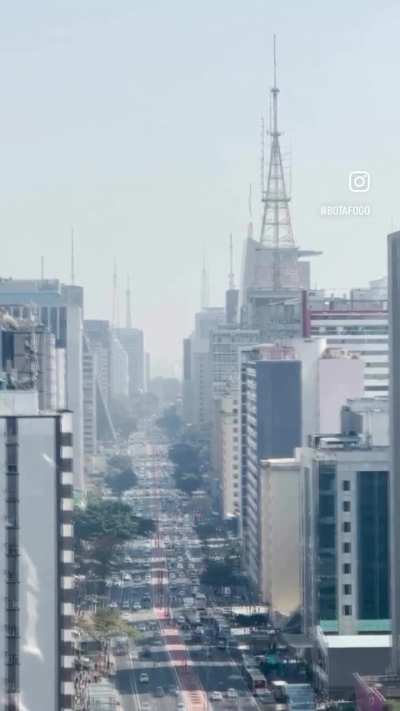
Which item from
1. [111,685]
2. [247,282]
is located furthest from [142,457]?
[111,685]

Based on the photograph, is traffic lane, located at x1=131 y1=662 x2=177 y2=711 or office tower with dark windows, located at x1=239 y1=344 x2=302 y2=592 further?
office tower with dark windows, located at x1=239 y1=344 x2=302 y2=592

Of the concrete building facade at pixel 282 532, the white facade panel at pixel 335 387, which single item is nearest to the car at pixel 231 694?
the concrete building facade at pixel 282 532

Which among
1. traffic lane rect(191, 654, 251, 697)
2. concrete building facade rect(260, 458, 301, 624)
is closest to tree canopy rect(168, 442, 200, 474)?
concrete building facade rect(260, 458, 301, 624)

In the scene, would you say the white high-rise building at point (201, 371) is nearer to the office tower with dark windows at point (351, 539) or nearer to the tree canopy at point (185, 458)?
the tree canopy at point (185, 458)

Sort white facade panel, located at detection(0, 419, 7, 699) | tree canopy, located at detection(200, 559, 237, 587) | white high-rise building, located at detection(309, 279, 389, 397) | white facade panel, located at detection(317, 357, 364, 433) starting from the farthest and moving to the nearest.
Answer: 1. white high-rise building, located at detection(309, 279, 389, 397)
2. white facade panel, located at detection(317, 357, 364, 433)
3. tree canopy, located at detection(200, 559, 237, 587)
4. white facade panel, located at detection(0, 419, 7, 699)

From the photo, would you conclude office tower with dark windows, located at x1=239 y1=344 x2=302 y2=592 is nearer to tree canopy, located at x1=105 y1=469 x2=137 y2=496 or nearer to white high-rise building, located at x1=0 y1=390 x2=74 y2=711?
tree canopy, located at x1=105 y1=469 x2=137 y2=496

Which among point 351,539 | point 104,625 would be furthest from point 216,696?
point 104,625

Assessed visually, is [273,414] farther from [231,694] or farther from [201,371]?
[201,371]
